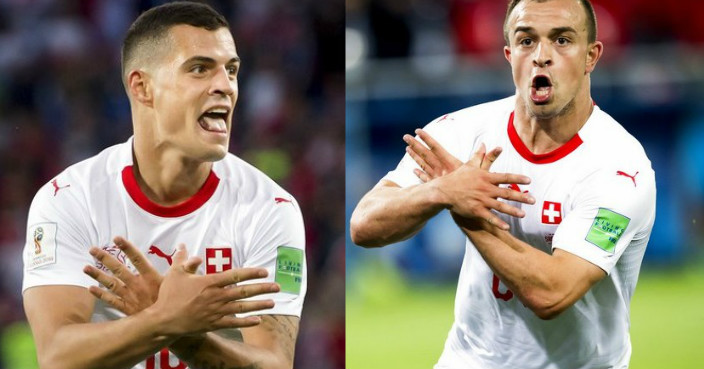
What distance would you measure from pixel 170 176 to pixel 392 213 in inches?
31.2

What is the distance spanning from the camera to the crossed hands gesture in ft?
9.18

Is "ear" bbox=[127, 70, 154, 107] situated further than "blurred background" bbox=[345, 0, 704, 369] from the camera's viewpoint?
No

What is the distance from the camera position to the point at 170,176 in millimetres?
3283

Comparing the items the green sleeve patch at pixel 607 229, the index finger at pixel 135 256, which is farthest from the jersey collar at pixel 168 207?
the green sleeve patch at pixel 607 229

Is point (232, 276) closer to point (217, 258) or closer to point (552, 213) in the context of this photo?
point (217, 258)

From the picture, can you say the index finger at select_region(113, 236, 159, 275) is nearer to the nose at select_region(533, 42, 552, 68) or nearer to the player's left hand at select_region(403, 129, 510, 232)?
the player's left hand at select_region(403, 129, 510, 232)

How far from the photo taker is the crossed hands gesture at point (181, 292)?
9.18 feet

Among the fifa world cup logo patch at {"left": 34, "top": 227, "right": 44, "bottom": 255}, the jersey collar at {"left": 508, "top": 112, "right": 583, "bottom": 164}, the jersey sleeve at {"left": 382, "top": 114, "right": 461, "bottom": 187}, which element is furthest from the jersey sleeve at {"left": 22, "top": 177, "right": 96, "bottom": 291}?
the jersey collar at {"left": 508, "top": 112, "right": 583, "bottom": 164}

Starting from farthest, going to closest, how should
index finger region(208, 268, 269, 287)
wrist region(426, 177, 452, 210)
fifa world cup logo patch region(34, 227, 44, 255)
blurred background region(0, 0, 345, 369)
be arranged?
blurred background region(0, 0, 345, 369), fifa world cup logo patch region(34, 227, 44, 255), wrist region(426, 177, 452, 210), index finger region(208, 268, 269, 287)

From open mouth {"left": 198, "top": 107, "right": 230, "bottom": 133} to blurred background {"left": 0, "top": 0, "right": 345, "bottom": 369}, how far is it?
0.97m

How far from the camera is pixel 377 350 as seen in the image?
6.40m

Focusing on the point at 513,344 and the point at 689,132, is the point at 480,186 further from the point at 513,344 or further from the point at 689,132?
the point at 689,132

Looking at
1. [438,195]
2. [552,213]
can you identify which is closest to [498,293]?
[552,213]

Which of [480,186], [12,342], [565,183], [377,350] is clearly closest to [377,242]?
[480,186]
